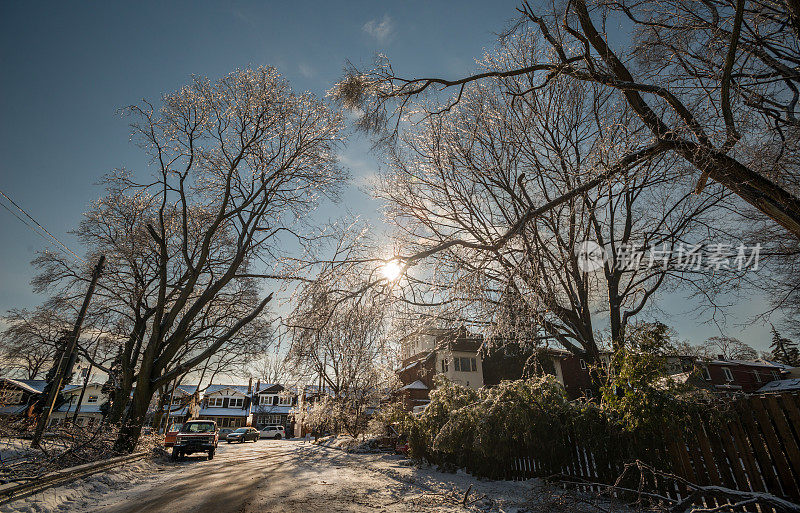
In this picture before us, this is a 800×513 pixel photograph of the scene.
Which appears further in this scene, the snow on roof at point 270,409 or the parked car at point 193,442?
the snow on roof at point 270,409

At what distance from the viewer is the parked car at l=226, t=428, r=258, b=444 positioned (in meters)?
39.4

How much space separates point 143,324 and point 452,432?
1741cm

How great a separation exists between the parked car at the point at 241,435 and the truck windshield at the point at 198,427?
2348 centimetres

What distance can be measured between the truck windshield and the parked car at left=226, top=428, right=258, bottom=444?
23.5m

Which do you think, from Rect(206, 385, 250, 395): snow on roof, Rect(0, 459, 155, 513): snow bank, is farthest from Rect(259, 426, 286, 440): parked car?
Rect(0, 459, 155, 513): snow bank

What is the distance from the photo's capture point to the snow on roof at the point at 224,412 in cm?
6562

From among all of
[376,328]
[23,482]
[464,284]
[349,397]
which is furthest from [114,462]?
[349,397]

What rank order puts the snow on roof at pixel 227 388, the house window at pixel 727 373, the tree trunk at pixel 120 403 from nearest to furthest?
the tree trunk at pixel 120 403, the house window at pixel 727 373, the snow on roof at pixel 227 388

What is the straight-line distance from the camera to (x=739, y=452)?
16.1ft

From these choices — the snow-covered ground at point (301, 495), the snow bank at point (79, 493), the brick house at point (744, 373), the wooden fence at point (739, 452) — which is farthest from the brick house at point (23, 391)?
the brick house at point (744, 373)

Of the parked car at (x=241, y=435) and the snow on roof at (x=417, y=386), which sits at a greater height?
the snow on roof at (x=417, y=386)

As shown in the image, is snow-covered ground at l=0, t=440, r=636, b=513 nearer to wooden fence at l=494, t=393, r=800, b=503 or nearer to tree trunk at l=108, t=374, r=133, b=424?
wooden fence at l=494, t=393, r=800, b=503

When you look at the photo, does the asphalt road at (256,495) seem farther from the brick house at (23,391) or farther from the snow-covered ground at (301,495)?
the brick house at (23,391)

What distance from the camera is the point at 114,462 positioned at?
1041cm
